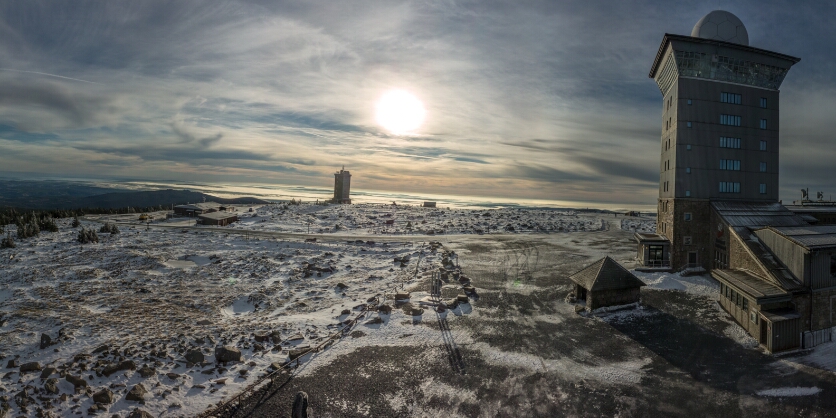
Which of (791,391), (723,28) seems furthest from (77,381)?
(723,28)

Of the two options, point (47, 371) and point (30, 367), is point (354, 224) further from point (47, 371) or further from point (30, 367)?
point (47, 371)

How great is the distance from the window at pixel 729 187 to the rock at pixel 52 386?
164 feet

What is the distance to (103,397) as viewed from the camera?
1441 centimetres

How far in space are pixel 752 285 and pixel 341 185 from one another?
96.0 metres

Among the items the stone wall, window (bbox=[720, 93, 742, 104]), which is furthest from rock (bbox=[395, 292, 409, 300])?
window (bbox=[720, 93, 742, 104])

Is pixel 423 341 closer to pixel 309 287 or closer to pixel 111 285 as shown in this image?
pixel 309 287

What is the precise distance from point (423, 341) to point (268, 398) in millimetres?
8548

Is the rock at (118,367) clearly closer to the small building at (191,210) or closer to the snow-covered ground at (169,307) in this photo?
the snow-covered ground at (169,307)

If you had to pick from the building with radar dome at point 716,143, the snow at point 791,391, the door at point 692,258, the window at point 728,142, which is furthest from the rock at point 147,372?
the window at point 728,142

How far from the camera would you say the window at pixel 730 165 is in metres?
34.9

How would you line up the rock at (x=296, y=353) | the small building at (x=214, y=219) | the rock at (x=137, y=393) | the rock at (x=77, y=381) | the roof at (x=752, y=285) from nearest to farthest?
1. the rock at (x=137, y=393)
2. the rock at (x=77, y=381)
3. the rock at (x=296, y=353)
4. the roof at (x=752, y=285)
5. the small building at (x=214, y=219)

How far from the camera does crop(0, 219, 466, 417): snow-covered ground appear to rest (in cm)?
1575

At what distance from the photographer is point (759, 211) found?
3275cm

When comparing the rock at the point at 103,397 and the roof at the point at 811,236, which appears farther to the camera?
the roof at the point at 811,236
